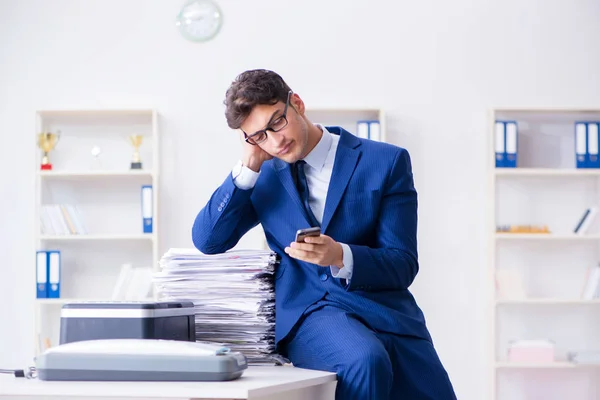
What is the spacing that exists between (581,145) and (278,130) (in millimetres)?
3368

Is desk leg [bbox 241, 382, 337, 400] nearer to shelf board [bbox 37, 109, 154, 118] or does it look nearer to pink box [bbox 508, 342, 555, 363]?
pink box [bbox 508, 342, 555, 363]

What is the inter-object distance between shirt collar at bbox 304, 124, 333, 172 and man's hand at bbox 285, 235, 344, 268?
318 mm

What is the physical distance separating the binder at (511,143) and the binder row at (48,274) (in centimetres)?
257

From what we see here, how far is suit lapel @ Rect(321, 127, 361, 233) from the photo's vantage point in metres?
1.83

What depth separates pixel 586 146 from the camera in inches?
189

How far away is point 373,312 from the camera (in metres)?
1.77

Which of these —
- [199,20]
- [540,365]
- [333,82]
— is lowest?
[540,365]

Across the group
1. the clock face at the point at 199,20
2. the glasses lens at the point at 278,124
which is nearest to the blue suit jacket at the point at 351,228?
the glasses lens at the point at 278,124

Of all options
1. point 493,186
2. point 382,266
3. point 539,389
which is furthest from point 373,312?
point 539,389

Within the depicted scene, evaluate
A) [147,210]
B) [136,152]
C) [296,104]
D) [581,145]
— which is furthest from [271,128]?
[581,145]

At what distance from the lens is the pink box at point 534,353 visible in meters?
4.67

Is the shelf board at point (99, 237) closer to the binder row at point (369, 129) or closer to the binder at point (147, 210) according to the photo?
the binder at point (147, 210)

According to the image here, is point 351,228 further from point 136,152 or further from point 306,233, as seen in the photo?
point 136,152

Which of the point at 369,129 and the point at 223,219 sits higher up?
the point at 369,129
